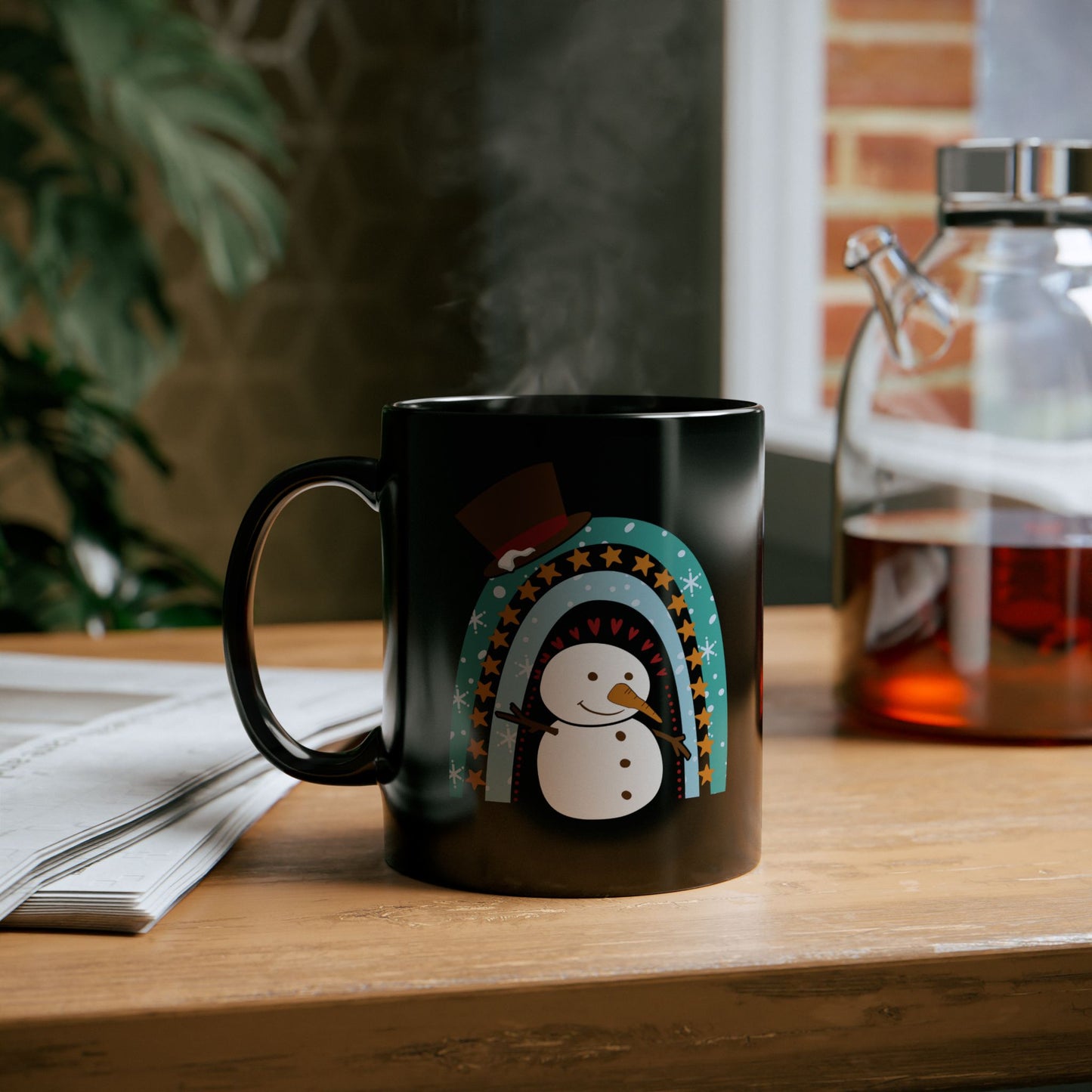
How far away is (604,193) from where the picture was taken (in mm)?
1780

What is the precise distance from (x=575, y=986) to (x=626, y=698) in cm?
9

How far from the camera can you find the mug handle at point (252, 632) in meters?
0.43

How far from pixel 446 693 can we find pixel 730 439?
0.12 m

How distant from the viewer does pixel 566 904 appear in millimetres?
402

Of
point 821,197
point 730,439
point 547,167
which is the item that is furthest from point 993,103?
point 730,439

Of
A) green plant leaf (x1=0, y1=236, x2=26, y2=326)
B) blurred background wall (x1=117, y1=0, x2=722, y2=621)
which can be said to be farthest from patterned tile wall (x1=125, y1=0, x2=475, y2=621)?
green plant leaf (x1=0, y1=236, x2=26, y2=326)

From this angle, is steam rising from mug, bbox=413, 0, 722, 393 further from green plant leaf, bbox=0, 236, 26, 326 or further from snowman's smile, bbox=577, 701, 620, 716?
snowman's smile, bbox=577, 701, 620, 716

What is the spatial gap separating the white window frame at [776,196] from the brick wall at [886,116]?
0.6 inches

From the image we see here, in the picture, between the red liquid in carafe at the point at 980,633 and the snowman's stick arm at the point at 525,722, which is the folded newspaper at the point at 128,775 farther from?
the red liquid in carafe at the point at 980,633

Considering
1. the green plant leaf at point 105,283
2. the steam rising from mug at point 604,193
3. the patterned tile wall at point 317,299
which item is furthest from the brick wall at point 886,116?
the patterned tile wall at point 317,299

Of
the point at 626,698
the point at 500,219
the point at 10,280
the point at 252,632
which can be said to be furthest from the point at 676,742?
the point at 500,219

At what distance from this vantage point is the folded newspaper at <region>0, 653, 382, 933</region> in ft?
1.27

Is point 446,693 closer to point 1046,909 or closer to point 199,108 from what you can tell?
point 1046,909

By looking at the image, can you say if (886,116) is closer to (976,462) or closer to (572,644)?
(976,462)
